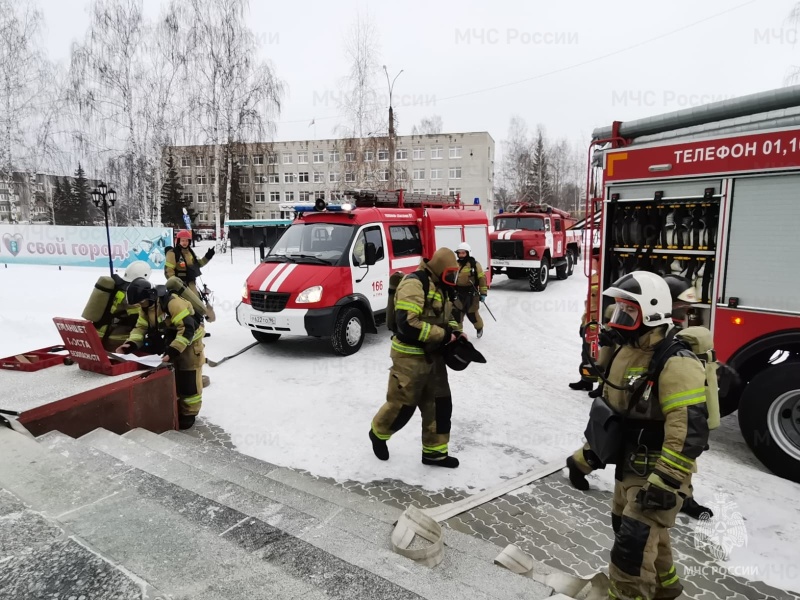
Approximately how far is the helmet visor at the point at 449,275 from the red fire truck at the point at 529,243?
11.3 m

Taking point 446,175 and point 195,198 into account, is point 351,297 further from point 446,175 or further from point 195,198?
point 195,198

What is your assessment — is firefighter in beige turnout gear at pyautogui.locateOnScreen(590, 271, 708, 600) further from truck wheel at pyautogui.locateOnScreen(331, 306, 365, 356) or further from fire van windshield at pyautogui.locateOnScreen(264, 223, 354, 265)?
fire van windshield at pyautogui.locateOnScreen(264, 223, 354, 265)

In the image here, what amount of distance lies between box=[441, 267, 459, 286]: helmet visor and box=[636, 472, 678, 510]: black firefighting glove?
Answer: 220 cm

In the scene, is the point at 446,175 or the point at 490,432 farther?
the point at 446,175

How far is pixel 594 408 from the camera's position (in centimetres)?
285

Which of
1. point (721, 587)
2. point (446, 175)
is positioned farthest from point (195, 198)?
point (721, 587)

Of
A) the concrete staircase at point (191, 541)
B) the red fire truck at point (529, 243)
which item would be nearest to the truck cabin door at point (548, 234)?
the red fire truck at point (529, 243)

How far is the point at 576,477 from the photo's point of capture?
13.2 feet

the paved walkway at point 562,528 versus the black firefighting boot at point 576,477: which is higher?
the black firefighting boot at point 576,477

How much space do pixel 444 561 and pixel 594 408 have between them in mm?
1170

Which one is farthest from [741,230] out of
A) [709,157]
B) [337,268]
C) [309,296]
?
[309,296]

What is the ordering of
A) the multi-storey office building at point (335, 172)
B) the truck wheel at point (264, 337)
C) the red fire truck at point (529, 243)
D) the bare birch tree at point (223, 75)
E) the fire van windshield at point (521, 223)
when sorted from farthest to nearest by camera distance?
the multi-storey office building at point (335, 172)
the bare birch tree at point (223, 75)
the fire van windshield at point (521, 223)
the red fire truck at point (529, 243)
the truck wheel at point (264, 337)

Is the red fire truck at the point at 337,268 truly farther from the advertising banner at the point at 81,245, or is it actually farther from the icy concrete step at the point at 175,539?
the advertising banner at the point at 81,245

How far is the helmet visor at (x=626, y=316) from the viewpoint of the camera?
2.67 m
